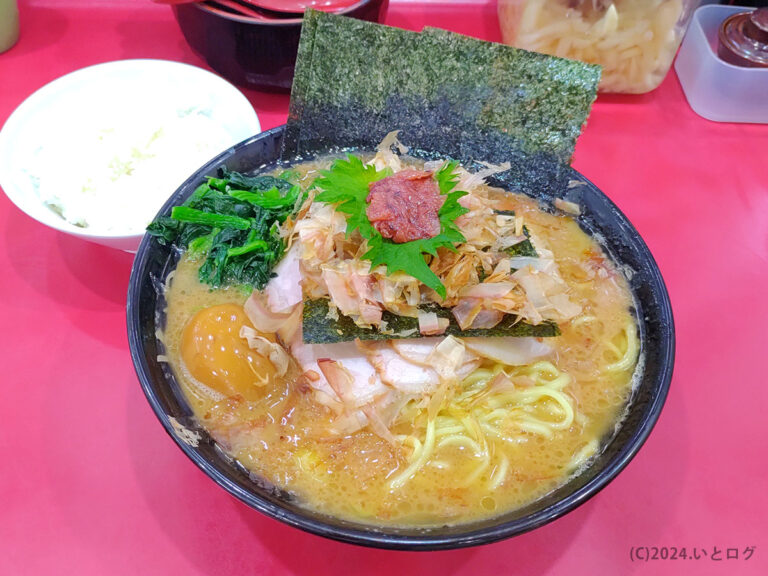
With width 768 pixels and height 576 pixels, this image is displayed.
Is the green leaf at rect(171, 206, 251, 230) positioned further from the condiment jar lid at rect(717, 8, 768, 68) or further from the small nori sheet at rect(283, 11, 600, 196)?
the condiment jar lid at rect(717, 8, 768, 68)

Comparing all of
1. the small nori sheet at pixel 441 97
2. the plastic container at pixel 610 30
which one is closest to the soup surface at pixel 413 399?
the small nori sheet at pixel 441 97

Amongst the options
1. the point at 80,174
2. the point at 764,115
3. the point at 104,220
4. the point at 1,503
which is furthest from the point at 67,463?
the point at 764,115

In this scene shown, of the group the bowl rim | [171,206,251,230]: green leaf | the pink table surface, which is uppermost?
the bowl rim

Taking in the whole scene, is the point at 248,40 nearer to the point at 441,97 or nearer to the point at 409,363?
the point at 441,97

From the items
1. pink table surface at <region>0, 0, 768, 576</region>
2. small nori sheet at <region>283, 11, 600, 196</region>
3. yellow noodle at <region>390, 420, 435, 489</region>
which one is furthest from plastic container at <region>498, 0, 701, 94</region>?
yellow noodle at <region>390, 420, 435, 489</region>

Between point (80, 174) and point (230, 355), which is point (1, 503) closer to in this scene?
point (230, 355)
